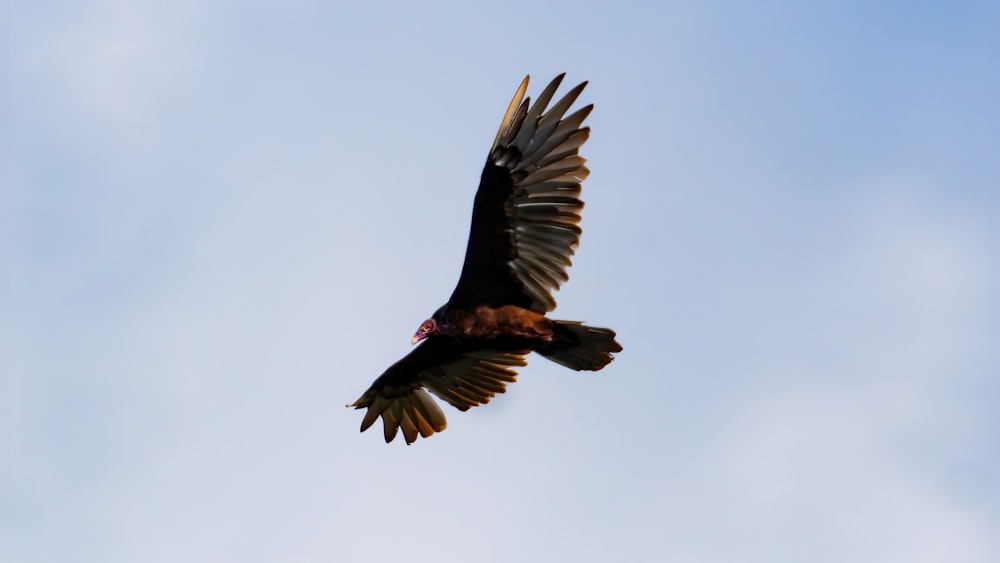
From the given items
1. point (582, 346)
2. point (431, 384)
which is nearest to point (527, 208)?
point (582, 346)

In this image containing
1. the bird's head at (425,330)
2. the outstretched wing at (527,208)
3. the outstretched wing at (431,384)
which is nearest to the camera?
the outstretched wing at (527,208)

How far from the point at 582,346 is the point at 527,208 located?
1.19 meters

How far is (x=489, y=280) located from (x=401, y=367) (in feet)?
5.07

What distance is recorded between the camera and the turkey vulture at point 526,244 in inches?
366

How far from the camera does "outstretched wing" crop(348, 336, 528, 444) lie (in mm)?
10695

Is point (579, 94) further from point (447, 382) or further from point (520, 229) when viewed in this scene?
point (447, 382)

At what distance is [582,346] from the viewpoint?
9.39 metres

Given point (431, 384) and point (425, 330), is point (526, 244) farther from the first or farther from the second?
point (431, 384)

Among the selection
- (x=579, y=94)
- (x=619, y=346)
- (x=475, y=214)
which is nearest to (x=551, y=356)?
(x=619, y=346)

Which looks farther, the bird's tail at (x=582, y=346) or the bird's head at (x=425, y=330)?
the bird's head at (x=425, y=330)

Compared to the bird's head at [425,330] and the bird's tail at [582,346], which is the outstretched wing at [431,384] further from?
the bird's tail at [582,346]

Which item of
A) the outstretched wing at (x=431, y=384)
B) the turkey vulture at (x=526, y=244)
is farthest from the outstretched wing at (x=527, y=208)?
the outstretched wing at (x=431, y=384)

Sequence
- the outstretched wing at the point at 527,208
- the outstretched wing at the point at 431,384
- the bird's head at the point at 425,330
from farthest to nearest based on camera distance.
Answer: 1. the outstretched wing at the point at 431,384
2. the bird's head at the point at 425,330
3. the outstretched wing at the point at 527,208

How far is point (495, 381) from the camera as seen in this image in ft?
35.3
